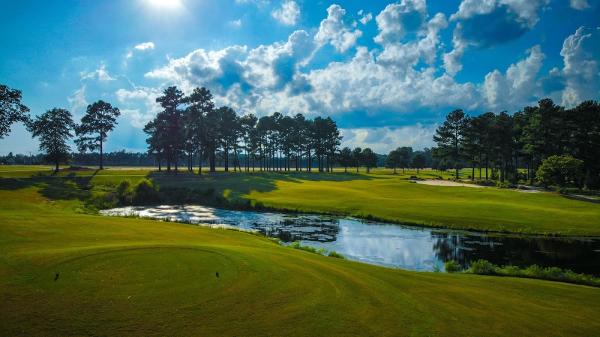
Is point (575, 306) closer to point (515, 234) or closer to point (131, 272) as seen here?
point (131, 272)

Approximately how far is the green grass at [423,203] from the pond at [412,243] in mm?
3169

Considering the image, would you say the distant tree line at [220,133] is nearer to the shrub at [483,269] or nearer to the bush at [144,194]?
the bush at [144,194]

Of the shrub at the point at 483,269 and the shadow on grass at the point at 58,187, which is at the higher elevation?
the shadow on grass at the point at 58,187

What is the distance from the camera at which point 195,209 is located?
5641 cm

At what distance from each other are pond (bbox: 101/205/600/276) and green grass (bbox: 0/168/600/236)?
3169mm

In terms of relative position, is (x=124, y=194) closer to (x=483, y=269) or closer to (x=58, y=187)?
A: (x=58, y=187)

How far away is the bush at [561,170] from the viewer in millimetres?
66188

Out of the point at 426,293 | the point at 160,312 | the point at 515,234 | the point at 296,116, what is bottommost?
the point at 515,234

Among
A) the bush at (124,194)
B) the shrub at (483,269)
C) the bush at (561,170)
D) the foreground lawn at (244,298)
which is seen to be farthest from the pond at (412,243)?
the bush at (561,170)

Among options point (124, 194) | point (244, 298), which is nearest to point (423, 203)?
point (244, 298)

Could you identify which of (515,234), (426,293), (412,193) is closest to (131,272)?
(426,293)

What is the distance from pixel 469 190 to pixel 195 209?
49566 mm

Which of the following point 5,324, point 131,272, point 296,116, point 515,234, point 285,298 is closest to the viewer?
point 5,324

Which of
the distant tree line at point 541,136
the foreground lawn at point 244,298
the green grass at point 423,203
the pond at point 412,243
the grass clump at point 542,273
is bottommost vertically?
the pond at point 412,243
